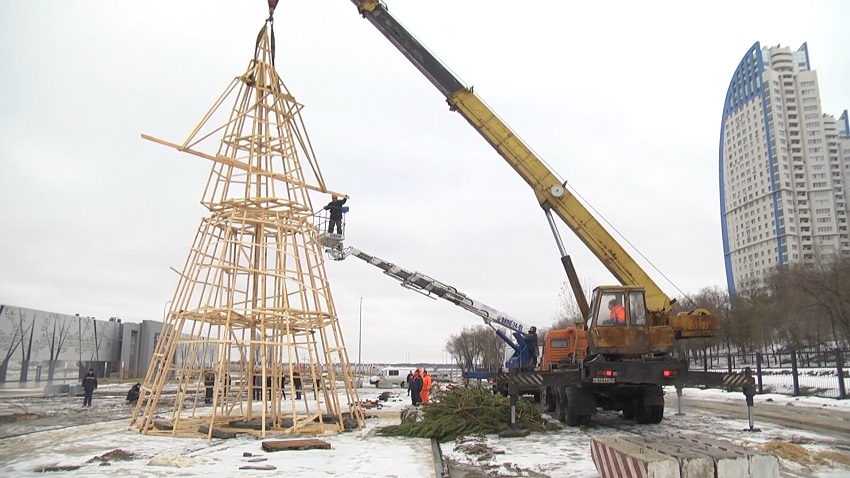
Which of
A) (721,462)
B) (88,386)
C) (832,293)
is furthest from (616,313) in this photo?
(832,293)

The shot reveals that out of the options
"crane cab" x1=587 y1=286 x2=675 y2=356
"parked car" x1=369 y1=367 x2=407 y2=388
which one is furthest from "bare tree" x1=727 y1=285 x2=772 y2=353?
"crane cab" x1=587 y1=286 x2=675 y2=356

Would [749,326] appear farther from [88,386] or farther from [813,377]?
[88,386]

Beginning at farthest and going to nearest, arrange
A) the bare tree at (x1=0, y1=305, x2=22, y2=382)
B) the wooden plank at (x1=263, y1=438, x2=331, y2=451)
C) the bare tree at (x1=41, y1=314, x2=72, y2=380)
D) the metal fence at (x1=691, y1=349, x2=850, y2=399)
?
the bare tree at (x1=41, y1=314, x2=72, y2=380) → the bare tree at (x1=0, y1=305, x2=22, y2=382) → the metal fence at (x1=691, y1=349, x2=850, y2=399) → the wooden plank at (x1=263, y1=438, x2=331, y2=451)

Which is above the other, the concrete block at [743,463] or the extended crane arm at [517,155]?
the extended crane arm at [517,155]

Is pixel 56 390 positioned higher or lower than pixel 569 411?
lower

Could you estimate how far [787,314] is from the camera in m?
46.2

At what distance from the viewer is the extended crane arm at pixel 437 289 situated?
26395 millimetres

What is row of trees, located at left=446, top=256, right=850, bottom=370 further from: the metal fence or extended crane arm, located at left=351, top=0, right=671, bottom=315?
extended crane arm, located at left=351, top=0, right=671, bottom=315

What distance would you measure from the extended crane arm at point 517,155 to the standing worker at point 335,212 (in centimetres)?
462

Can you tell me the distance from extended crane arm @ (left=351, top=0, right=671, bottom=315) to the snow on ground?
14.0 ft

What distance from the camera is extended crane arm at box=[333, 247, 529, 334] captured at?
26.4 meters

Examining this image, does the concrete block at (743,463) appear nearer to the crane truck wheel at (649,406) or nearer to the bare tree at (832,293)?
the crane truck wheel at (649,406)

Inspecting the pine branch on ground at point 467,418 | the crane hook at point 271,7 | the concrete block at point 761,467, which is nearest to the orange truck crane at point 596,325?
the pine branch on ground at point 467,418

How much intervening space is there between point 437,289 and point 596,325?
1356 cm
